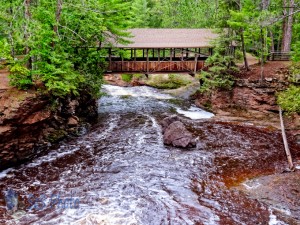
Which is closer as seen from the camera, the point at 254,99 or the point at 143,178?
the point at 143,178

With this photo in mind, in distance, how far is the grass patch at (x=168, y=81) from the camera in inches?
1260

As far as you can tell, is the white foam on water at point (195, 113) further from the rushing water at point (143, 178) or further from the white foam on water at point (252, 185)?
the white foam on water at point (252, 185)

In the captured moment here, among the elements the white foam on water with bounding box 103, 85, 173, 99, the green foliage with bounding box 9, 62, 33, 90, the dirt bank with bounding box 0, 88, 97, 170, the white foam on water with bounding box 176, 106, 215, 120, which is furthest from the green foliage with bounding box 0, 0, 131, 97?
the white foam on water with bounding box 103, 85, 173, 99

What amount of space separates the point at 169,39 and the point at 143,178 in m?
16.0

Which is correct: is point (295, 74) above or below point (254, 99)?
above

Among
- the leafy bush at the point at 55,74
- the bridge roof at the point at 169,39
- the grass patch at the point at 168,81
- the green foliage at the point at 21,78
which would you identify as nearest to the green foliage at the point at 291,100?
the bridge roof at the point at 169,39

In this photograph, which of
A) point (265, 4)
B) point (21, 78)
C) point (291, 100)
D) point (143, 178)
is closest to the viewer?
point (143, 178)

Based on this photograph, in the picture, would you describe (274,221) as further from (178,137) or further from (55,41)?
(55,41)

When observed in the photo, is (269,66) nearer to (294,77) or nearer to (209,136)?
(294,77)

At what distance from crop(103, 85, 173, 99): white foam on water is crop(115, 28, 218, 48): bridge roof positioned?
622cm

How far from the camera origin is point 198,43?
2406 cm

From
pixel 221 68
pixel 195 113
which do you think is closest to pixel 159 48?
pixel 221 68

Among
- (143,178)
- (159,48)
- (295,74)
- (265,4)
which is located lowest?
(143,178)

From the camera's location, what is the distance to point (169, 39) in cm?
2491
